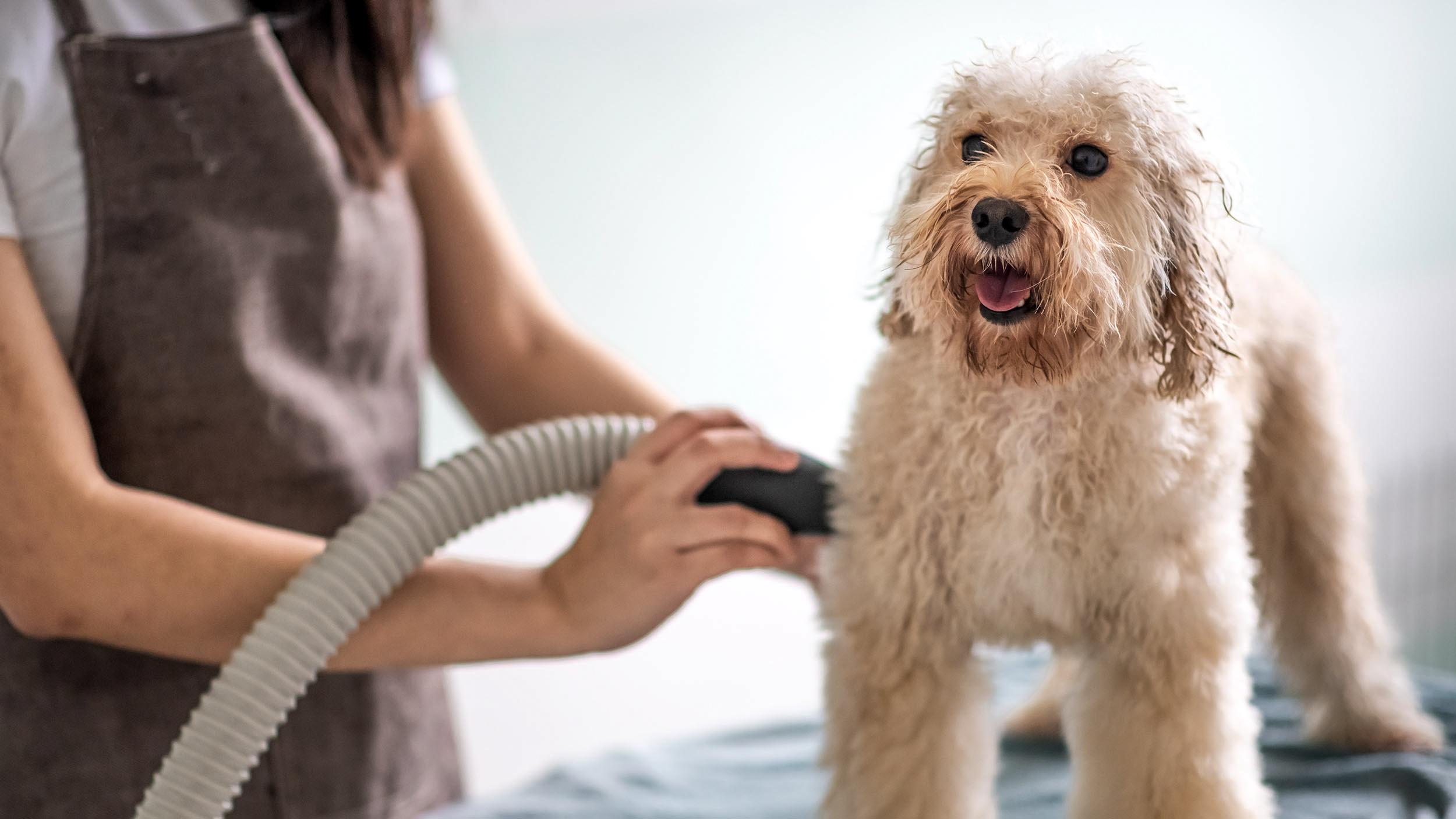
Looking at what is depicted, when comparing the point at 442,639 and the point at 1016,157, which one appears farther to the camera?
the point at 442,639

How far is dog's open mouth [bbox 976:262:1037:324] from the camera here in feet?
1.74

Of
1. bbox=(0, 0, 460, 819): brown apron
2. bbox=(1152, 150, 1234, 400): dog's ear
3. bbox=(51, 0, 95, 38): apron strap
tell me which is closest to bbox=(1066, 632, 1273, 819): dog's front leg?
bbox=(1152, 150, 1234, 400): dog's ear

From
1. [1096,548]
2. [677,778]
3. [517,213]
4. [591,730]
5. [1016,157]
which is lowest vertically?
[591,730]

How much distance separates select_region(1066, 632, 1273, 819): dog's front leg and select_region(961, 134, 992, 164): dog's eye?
9.9 inches

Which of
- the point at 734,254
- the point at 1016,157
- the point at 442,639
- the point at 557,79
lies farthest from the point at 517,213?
the point at 1016,157

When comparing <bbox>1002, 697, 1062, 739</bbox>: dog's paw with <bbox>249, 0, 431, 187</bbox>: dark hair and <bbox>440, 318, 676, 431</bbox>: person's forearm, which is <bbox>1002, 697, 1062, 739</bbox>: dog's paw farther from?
<bbox>249, 0, 431, 187</bbox>: dark hair

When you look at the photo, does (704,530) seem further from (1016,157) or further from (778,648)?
(778,648)

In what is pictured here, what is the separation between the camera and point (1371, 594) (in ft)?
2.94

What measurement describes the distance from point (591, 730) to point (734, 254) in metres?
0.95

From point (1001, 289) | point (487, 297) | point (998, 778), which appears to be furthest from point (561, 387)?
point (1001, 289)

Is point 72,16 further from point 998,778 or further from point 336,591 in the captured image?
point 998,778

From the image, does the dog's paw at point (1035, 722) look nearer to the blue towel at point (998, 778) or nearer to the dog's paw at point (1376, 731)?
the blue towel at point (998, 778)

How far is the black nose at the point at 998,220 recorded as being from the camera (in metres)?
0.51

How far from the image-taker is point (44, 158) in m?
0.77
